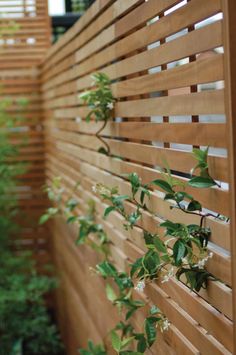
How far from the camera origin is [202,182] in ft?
Answer: 4.55

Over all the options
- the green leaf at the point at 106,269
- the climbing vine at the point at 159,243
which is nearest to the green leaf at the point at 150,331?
the climbing vine at the point at 159,243

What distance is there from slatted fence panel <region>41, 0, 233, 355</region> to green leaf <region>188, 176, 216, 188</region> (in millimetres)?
16

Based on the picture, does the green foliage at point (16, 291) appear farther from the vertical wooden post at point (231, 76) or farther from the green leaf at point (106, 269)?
the vertical wooden post at point (231, 76)

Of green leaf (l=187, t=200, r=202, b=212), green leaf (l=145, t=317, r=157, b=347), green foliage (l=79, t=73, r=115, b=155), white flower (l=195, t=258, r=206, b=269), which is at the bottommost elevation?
green leaf (l=145, t=317, r=157, b=347)

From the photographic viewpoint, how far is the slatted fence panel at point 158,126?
1.39 m

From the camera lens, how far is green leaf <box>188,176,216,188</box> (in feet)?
4.52

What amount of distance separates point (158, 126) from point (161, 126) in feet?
0.11

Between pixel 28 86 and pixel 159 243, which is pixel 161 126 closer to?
pixel 159 243

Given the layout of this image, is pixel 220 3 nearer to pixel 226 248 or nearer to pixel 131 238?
pixel 226 248

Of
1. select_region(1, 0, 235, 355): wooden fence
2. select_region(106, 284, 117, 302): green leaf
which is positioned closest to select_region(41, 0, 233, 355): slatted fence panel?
select_region(1, 0, 235, 355): wooden fence

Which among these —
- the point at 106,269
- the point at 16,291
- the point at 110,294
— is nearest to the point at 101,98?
the point at 106,269

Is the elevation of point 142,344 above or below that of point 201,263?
below

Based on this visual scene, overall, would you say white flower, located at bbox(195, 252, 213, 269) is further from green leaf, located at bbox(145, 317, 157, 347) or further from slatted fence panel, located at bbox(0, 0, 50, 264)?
slatted fence panel, located at bbox(0, 0, 50, 264)

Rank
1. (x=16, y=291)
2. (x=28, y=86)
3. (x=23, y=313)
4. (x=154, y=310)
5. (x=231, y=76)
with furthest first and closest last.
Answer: (x=28, y=86) < (x=23, y=313) < (x=16, y=291) < (x=154, y=310) < (x=231, y=76)
